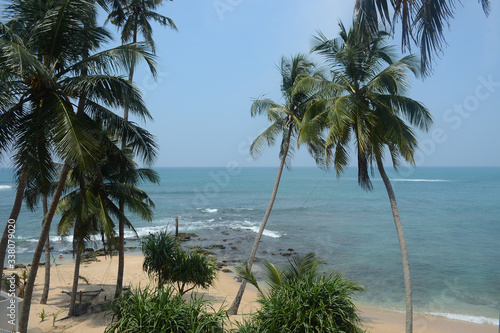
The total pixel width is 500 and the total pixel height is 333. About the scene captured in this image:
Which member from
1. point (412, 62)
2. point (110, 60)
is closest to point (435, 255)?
point (412, 62)

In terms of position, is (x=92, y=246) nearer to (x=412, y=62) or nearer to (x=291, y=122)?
(x=291, y=122)

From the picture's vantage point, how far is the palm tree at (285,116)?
13.4m

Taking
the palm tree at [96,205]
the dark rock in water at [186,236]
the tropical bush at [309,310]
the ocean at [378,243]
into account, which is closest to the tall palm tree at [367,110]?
the ocean at [378,243]

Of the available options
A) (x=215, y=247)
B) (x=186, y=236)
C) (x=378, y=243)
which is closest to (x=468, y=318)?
(x=378, y=243)

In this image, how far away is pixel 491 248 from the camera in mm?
29328

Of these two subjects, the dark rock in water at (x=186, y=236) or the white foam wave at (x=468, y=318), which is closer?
the white foam wave at (x=468, y=318)

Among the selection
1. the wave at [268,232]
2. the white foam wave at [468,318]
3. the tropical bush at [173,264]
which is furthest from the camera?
the wave at [268,232]

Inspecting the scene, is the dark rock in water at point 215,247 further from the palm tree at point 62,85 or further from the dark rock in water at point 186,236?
the palm tree at point 62,85

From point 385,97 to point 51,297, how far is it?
49.5 feet

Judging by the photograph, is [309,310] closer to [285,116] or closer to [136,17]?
[285,116]

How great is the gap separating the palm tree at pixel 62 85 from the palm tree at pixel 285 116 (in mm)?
6382

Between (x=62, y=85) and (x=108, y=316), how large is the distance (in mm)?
8346

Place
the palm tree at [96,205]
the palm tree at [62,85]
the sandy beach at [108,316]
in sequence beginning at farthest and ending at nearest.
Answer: the sandy beach at [108,316], the palm tree at [96,205], the palm tree at [62,85]

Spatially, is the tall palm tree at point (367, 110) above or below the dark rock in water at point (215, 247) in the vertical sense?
above
